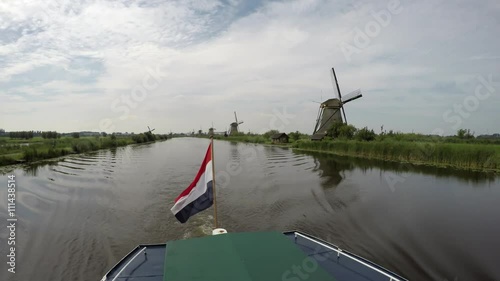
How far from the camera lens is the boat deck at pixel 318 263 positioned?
4.62 m

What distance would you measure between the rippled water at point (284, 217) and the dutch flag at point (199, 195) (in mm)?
3151

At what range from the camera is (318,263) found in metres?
4.93

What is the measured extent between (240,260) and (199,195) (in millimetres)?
2417

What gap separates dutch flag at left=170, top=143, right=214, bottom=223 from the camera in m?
5.92

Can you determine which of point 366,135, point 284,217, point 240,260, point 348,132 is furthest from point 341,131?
point 240,260

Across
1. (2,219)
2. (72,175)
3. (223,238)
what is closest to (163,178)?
(72,175)

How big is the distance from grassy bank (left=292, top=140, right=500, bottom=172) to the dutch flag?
25210mm

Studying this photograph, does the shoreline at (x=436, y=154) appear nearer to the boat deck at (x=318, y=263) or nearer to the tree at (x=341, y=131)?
the tree at (x=341, y=131)

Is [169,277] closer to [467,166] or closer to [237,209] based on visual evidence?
[237,209]

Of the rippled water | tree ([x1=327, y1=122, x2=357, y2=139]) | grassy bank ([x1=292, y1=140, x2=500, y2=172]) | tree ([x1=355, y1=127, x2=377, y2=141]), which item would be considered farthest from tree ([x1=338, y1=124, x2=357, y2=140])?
the rippled water

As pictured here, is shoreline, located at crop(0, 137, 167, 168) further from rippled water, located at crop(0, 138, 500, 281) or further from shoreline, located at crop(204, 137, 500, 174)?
shoreline, located at crop(204, 137, 500, 174)

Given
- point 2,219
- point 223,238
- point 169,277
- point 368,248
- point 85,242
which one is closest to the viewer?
point 169,277

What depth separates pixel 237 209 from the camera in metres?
12.3

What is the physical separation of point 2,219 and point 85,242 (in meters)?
5.63
